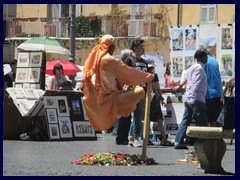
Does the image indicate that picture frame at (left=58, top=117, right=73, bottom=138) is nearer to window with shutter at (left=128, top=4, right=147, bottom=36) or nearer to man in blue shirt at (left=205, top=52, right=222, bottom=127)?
man in blue shirt at (left=205, top=52, right=222, bottom=127)

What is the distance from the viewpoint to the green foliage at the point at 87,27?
53.9m

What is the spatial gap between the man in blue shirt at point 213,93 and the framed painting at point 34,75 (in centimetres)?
453

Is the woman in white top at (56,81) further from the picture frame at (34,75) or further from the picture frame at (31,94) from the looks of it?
the picture frame at (34,75)

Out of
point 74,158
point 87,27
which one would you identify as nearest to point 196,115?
point 74,158

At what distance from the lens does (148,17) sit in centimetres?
5366

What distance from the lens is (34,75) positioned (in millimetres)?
19828

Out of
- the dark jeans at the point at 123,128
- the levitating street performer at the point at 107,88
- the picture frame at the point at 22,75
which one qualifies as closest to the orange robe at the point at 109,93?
the levitating street performer at the point at 107,88

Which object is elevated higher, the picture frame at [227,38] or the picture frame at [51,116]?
the picture frame at [227,38]

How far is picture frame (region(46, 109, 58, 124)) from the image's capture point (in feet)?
56.5

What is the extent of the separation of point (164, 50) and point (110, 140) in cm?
3391

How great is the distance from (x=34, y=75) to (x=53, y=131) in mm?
2869

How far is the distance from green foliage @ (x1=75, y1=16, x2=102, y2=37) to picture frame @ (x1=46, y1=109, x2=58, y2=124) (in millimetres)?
36564
